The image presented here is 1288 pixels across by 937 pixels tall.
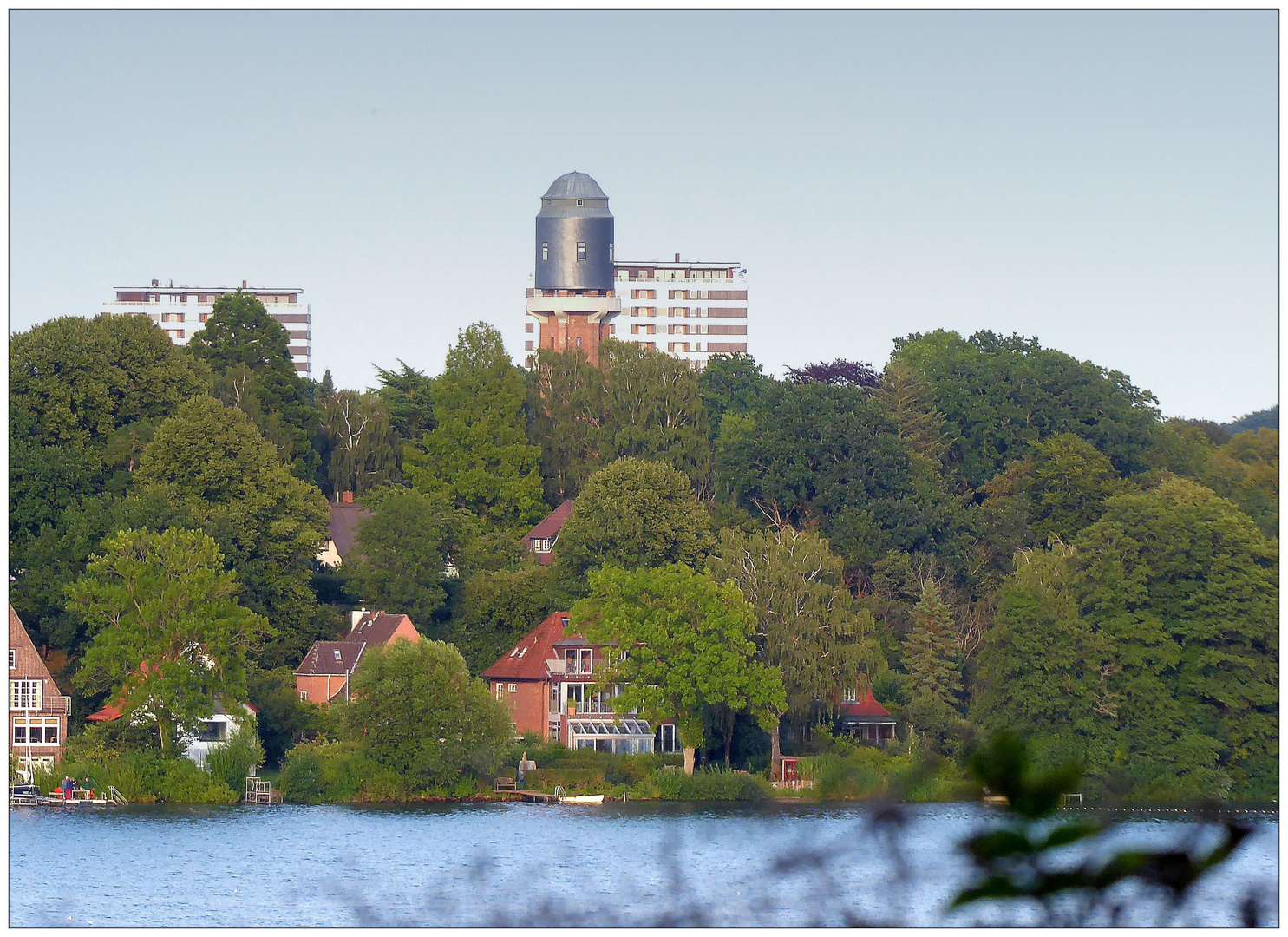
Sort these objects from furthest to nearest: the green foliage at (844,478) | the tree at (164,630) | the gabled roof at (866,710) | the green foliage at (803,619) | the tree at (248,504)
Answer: the green foliage at (844,478)
the tree at (248,504)
the gabled roof at (866,710)
the green foliage at (803,619)
the tree at (164,630)

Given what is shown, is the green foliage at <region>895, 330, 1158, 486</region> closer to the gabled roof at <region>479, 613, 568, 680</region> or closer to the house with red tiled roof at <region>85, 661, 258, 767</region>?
the gabled roof at <region>479, 613, 568, 680</region>

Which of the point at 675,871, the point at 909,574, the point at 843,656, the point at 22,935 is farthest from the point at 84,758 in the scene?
the point at 675,871

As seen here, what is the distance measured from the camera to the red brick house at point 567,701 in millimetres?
53281

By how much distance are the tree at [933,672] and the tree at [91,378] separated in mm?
24452

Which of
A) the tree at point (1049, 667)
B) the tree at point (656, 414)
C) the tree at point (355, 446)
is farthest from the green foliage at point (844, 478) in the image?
the tree at point (355, 446)

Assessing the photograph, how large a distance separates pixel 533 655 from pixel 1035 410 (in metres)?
22.4

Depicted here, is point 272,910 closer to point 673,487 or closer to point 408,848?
point 408,848

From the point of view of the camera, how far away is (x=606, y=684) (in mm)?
51719

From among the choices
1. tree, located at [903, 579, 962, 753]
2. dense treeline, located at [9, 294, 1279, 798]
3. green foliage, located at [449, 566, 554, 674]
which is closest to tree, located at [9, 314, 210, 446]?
dense treeline, located at [9, 294, 1279, 798]

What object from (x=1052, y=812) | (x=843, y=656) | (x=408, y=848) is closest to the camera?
(x=1052, y=812)

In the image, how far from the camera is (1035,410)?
6700 centimetres

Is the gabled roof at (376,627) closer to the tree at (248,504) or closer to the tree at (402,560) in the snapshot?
the tree at (402,560)

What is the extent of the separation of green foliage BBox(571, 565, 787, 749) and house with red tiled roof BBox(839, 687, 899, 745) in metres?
2.28

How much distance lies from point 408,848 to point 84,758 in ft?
38.9
